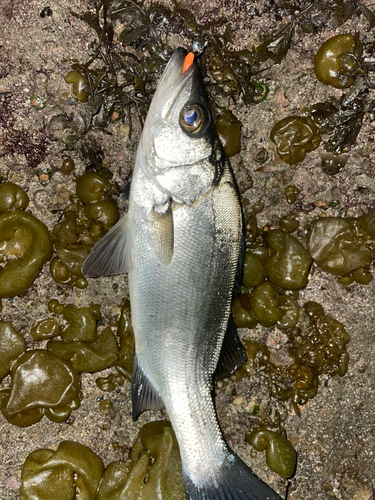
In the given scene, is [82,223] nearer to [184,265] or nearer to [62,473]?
[184,265]

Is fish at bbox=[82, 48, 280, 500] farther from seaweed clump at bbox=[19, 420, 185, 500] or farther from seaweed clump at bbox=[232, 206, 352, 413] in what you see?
seaweed clump at bbox=[232, 206, 352, 413]

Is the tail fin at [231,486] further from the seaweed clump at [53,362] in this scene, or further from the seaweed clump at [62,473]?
the seaweed clump at [53,362]

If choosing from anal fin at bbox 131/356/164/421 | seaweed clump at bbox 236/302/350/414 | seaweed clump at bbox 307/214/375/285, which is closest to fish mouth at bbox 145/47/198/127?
seaweed clump at bbox 307/214/375/285

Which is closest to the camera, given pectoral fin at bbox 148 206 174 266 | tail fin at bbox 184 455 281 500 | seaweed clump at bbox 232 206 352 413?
pectoral fin at bbox 148 206 174 266

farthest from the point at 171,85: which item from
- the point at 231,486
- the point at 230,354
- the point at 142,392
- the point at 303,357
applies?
the point at 231,486

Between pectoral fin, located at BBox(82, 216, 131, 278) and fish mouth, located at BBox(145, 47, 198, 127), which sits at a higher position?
fish mouth, located at BBox(145, 47, 198, 127)

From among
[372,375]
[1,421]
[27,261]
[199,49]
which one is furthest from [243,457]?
[199,49]
